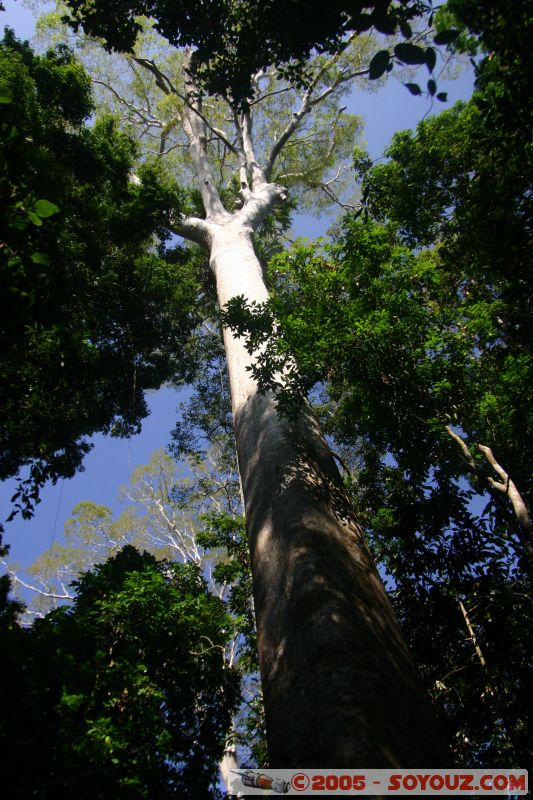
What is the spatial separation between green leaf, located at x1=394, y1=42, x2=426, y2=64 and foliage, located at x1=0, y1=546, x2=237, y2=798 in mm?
3362

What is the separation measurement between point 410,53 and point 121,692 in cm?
381

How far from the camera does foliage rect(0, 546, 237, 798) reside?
98.0 inches

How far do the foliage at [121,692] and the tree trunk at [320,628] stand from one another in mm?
1281

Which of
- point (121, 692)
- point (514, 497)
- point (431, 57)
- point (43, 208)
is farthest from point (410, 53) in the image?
point (121, 692)

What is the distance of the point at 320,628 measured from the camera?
199 cm

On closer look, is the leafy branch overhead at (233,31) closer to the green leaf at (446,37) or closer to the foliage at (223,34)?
the foliage at (223,34)

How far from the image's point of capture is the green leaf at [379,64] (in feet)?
5.05

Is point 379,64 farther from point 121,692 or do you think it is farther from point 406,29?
point 121,692

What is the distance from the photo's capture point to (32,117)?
5.91 m

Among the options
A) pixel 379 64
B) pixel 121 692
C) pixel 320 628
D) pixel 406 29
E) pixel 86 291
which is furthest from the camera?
pixel 86 291

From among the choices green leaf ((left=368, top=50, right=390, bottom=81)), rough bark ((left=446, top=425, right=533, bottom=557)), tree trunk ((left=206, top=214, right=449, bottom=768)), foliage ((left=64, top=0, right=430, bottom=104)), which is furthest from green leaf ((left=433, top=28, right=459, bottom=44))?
rough bark ((left=446, top=425, right=533, bottom=557))

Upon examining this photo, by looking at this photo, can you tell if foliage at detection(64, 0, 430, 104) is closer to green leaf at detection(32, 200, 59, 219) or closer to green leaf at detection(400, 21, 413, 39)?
green leaf at detection(400, 21, 413, 39)

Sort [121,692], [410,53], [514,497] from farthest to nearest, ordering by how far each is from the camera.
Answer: [121,692]
[514,497]
[410,53]

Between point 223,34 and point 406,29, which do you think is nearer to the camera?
point 406,29
